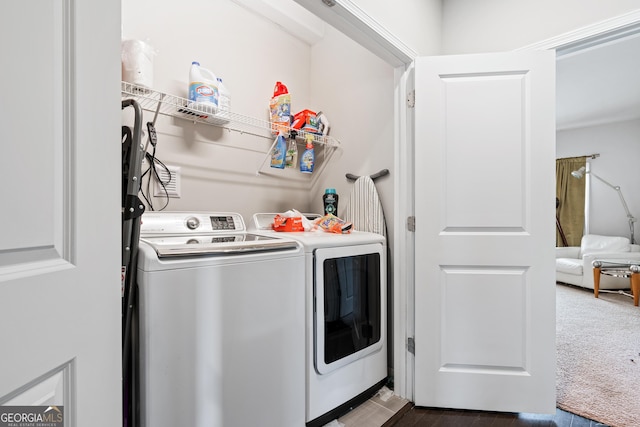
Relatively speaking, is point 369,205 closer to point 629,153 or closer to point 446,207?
point 446,207

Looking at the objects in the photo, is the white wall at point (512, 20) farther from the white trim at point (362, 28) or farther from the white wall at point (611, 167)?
the white wall at point (611, 167)

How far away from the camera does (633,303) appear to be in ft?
11.8

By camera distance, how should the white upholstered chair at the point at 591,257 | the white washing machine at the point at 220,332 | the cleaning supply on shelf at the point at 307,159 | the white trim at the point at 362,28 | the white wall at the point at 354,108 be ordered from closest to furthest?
the white washing machine at the point at 220,332 → the white trim at the point at 362,28 → the white wall at the point at 354,108 → the cleaning supply on shelf at the point at 307,159 → the white upholstered chair at the point at 591,257

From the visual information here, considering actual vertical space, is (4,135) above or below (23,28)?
below

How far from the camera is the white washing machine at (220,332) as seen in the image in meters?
0.99

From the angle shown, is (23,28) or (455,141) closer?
(23,28)

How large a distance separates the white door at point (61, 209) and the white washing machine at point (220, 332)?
15.4 inches

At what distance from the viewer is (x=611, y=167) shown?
16.6ft

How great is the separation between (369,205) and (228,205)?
939 millimetres

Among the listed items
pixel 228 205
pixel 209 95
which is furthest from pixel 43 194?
pixel 228 205
